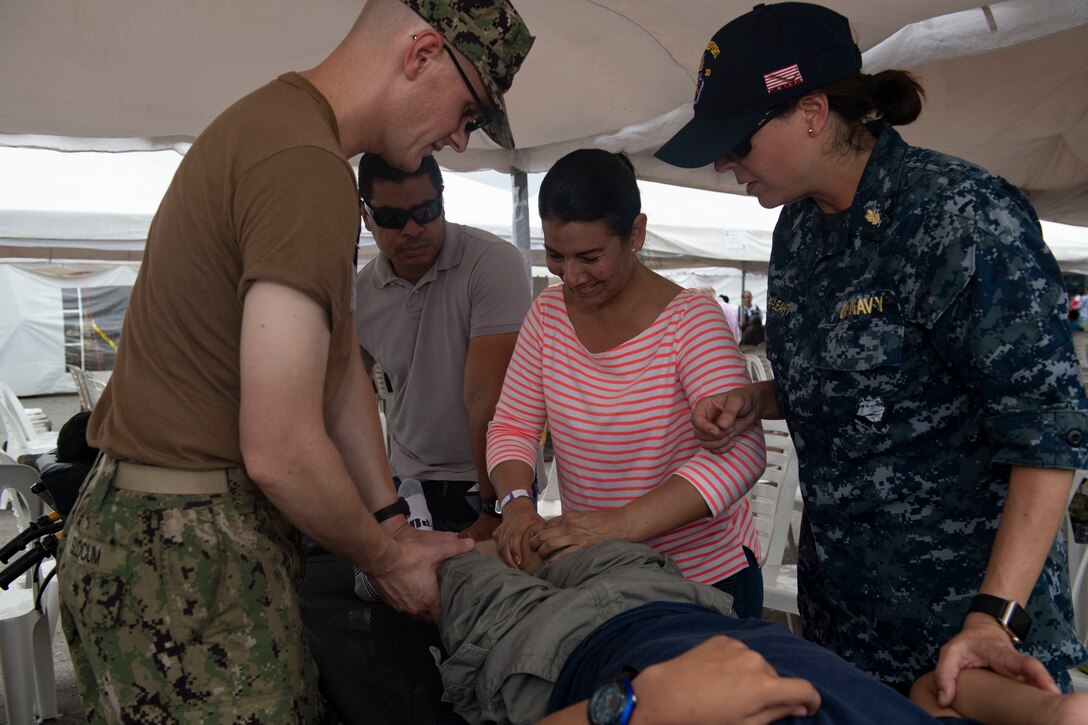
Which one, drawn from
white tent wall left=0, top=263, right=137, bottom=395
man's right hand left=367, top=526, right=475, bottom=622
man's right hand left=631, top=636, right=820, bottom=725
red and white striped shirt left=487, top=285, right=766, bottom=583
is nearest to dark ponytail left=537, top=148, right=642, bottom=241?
red and white striped shirt left=487, top=285, right=766, bottom=583

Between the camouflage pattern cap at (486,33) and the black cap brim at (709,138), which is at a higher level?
the camouflage pattern cap at (486,33)

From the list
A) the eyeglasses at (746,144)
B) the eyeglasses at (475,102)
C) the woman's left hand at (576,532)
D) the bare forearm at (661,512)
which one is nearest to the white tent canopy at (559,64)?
the eyeglasses at (746,144)

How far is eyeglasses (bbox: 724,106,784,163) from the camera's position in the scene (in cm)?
160

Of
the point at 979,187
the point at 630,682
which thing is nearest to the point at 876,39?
the point at 979,187

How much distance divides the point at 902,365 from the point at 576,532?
2.69 ft

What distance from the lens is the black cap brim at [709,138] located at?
1.61 meters

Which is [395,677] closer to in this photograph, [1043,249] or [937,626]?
[937,626]

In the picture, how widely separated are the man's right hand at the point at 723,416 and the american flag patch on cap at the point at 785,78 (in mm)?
679

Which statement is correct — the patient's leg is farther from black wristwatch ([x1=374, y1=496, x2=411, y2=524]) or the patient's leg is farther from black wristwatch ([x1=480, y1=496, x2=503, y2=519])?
black wristwatch ([x1=480, y1=496, x2=503, y2=519])

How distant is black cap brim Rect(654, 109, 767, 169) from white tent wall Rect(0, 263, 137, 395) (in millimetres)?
20677

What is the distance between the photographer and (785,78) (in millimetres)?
1564

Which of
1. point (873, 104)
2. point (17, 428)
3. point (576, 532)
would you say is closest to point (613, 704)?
point (576, 532)

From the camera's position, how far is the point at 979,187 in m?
1.44

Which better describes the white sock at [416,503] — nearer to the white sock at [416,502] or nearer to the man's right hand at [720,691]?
the white sock at [416,502]
